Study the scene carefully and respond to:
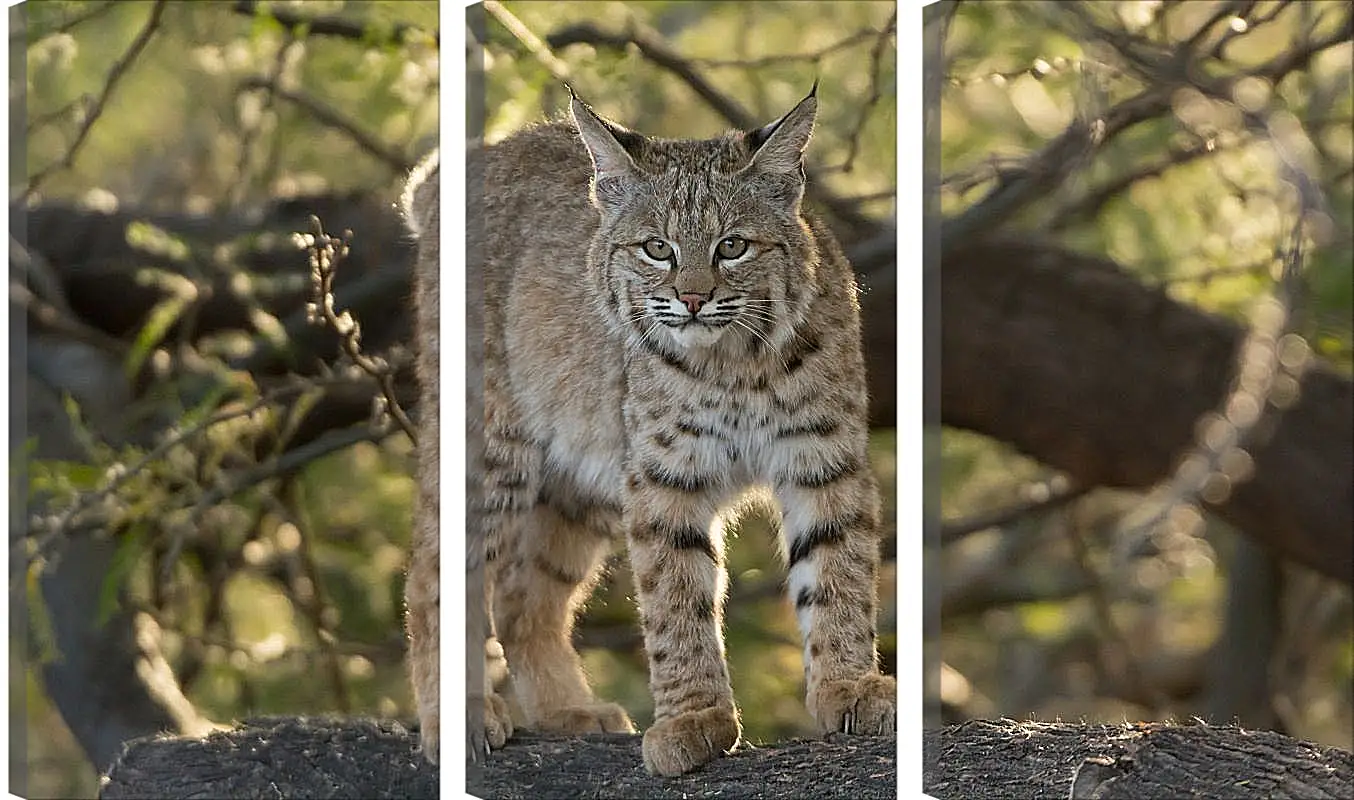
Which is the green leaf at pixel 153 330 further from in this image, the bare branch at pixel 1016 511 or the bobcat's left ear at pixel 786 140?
the bare branch at pixel 1016 511

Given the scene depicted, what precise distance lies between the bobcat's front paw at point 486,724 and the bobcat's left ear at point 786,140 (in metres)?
0.91

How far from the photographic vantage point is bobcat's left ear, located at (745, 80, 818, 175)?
2045 millimetres

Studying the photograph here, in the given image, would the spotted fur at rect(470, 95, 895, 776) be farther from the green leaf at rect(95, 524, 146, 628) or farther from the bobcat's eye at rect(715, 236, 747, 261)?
the green leaf at rect(95, 524, 146, 628)

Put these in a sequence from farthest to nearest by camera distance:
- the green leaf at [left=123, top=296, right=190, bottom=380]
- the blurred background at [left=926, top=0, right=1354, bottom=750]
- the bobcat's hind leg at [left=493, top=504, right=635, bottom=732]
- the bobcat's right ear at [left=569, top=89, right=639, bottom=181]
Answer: the green leaf at [left=123, top=296, right=190, bottom=380] < the bobcat's hind leg at [left=493, top=504, right=635, bottom=732] < the bobcat's right ear at [left=569, top=89, right=639, bottom=181] < the blurred background at [left=926, top=0, right=1354, bottom=750]

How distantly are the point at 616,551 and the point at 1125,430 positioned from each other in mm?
785

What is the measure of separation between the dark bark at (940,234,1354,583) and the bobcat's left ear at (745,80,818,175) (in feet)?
0.92

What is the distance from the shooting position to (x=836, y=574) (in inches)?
82.8

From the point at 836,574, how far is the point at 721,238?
1.46 ft

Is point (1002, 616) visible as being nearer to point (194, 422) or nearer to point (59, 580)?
point (194, 422)

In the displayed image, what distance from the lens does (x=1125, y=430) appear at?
1816 millimetres

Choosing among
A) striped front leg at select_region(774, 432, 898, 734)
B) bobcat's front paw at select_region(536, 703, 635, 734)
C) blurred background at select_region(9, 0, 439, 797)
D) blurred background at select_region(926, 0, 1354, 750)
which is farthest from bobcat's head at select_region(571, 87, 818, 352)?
blurred background at select_region(9, 0, 439, 797)

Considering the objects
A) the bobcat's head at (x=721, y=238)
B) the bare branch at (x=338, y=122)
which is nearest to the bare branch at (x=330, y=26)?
the bare branch at (x=338, y=122)

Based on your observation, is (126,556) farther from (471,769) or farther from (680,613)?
(680,613)

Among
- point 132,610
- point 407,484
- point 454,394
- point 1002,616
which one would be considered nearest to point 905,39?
point 1002,616
